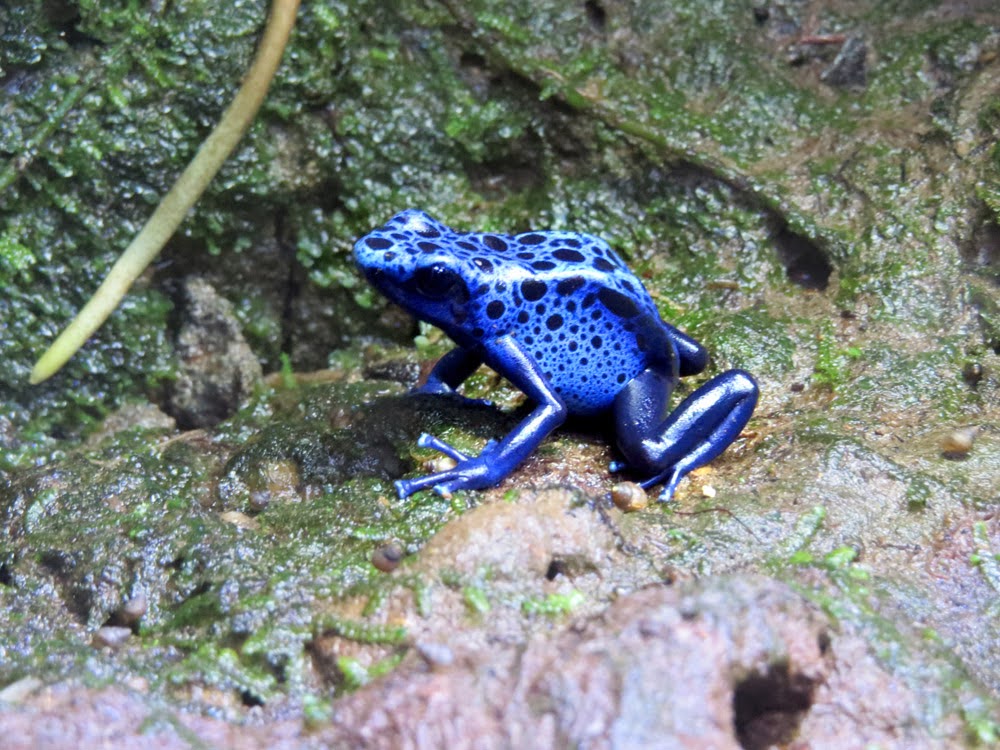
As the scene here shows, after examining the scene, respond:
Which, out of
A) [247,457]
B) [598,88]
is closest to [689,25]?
[598,88]

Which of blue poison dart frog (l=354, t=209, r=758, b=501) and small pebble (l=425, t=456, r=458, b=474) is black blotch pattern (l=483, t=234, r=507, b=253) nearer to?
blue poison dart frog (l=354, t=209, r=758, b=501)

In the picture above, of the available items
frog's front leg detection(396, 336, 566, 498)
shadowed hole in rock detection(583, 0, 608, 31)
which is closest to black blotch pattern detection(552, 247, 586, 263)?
frog's front leg detection(396, 336, 566, 498)

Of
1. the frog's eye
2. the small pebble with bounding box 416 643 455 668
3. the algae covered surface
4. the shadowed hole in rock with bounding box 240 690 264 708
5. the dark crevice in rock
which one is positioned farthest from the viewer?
the dark crevice in rock

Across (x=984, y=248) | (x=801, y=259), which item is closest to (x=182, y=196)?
(x=801, y=259)

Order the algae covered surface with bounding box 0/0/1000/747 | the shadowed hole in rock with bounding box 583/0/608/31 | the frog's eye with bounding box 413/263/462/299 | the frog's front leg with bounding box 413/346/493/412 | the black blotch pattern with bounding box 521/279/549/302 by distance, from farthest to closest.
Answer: the shadowed hole in rock with bounding box 583/0/608/31
the frog's front leg with bounding box 413/346/493/412
the black blotch pattern with bounding box 521/279/549/302
the frog's eye with bounding box 413/263/462/299
the algae covered surface with bounding box 0/0/1000/747

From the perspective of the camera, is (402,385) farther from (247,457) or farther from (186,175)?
(186,175)

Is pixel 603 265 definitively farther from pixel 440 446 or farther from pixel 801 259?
pixel 801 259

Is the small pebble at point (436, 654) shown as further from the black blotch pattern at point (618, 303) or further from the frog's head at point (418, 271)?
the black blotch pattern at point (618, 303)
